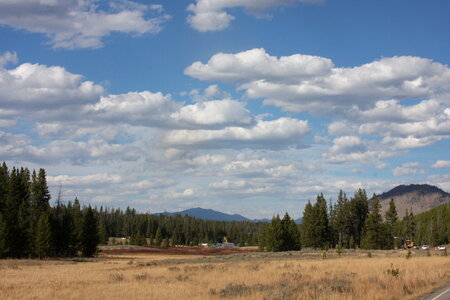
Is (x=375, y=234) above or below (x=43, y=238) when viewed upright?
above

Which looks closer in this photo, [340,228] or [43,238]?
[43,238]

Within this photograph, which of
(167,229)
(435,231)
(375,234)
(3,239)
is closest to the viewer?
(3,239)

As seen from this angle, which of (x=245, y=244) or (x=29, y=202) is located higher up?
(x=29, y=202)

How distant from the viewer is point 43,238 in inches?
A: 2596

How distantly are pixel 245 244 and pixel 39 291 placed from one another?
538 ft

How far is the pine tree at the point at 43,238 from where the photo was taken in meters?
65.6

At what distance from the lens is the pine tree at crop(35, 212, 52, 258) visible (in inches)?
2584

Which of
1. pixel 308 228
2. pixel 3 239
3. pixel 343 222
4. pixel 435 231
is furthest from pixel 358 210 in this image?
pixel 3 239

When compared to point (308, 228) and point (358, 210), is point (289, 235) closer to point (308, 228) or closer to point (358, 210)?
point (308, 228)

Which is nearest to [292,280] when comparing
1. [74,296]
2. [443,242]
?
[74,296]

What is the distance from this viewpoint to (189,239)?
176500 mm

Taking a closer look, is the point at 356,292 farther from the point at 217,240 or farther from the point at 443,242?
the point at 217,240

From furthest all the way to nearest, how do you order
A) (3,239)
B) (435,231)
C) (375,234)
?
1. (435,231)
2. (375,234)
3. (3,239)

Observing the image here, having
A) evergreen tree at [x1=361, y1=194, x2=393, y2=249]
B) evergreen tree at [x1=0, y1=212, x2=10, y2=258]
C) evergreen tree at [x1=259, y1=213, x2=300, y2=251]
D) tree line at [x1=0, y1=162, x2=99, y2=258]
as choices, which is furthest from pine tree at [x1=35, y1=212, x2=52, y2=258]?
evergreen tree at [x1=361, y1=194, x2=393, y2=249]
